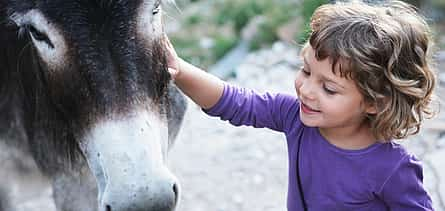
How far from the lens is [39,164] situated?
115 inches

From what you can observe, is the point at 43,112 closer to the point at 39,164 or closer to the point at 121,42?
the point at 39,164

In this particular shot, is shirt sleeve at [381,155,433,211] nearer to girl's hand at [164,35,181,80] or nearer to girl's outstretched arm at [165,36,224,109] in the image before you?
girl's outstretched arm at [165,36,224,109]

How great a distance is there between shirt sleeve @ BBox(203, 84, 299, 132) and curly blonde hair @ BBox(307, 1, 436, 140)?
0.32 m

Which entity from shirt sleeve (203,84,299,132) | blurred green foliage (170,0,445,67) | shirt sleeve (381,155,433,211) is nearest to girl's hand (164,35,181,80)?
shirt sleeve (203,84,299,132)

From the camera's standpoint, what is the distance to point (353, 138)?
2105 mm

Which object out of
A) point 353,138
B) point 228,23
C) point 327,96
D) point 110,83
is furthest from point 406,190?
point 228,23

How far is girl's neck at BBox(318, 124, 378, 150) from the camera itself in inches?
82.0

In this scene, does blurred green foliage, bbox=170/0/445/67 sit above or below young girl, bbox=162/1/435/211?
below

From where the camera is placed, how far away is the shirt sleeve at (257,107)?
227 cm

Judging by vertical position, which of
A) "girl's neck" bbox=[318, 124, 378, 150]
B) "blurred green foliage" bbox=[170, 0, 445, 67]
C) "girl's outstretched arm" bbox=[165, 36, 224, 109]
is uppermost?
"girl's outstretched arm" bbox=[165, 36, 224, 109]

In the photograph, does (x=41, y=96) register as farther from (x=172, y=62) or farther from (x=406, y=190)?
(x=406, y=190)

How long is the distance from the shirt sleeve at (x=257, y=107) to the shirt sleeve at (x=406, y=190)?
39 centimetres

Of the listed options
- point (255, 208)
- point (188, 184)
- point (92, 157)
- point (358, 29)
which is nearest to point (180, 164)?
point (188, 184)

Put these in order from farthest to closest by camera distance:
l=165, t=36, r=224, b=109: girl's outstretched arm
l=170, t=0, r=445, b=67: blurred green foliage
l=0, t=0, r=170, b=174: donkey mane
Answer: l=170, t=0, r=445, b=67: blurred green foliage < l=165, t=36, r=224, b=109: girl's outstretched arm < l=0, t=0, r=170, b=174: donkey mane
